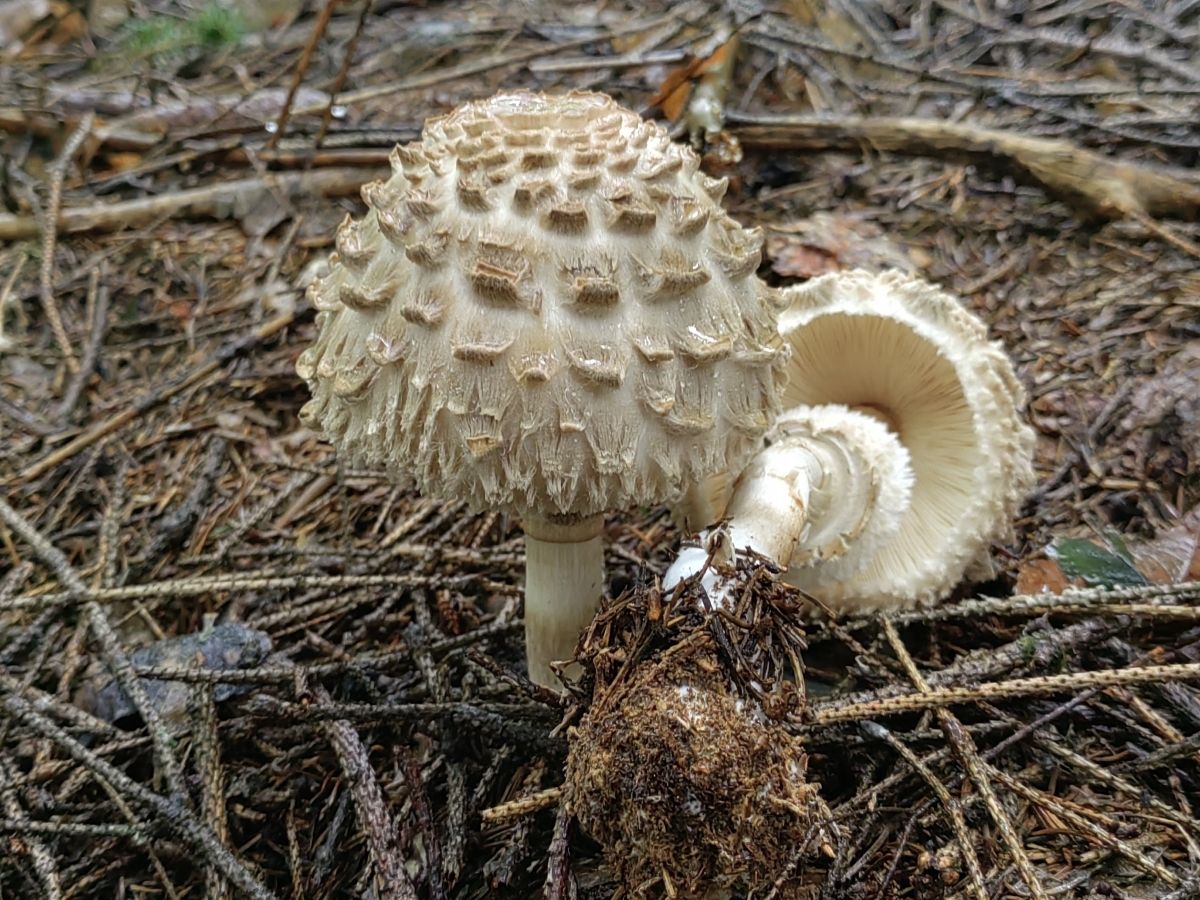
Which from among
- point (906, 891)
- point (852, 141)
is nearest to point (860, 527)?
point (906, 891)

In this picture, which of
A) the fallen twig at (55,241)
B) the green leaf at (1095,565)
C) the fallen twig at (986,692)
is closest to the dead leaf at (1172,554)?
the green leaf at (1095,565)

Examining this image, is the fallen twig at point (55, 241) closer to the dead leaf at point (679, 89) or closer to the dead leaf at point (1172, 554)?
the dead leaf at point (679, 89)

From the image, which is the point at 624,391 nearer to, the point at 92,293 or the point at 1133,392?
the point at 1133,392

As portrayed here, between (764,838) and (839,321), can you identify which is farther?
(839,321)

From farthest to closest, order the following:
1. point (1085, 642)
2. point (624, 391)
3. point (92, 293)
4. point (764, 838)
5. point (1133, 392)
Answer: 1. point (92, 293)
2. point (1133, 392)
3. point (1085, 642)
4. point (624, 391)
5. point (764, 838)

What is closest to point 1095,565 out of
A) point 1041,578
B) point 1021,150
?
point 1041,578

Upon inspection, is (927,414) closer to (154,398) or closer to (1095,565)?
(1095,565)

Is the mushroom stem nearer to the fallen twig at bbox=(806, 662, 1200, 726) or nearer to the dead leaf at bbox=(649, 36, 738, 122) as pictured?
the fallen twig at bbox=(806, 662, 1200, 726)
